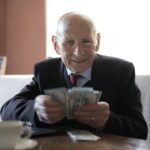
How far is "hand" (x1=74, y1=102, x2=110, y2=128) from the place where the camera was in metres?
1.28

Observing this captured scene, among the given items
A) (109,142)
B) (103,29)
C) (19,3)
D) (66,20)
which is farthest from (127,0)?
(109,142)

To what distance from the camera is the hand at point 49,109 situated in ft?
4.26

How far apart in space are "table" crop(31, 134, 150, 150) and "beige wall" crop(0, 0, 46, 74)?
2.68 m

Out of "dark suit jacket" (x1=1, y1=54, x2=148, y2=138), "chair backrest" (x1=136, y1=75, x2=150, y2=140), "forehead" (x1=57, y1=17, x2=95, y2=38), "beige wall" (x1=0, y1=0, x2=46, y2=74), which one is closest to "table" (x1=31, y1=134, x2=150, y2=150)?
"dark suit jacket" (x1=1, y1=54, x2=148, y2=138)

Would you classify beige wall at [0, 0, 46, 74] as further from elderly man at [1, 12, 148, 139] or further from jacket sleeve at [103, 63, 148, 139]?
jacket sleeve at [103, 63, 148, 139]

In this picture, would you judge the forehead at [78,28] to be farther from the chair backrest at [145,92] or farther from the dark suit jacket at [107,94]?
the chair backrest at [145,92]

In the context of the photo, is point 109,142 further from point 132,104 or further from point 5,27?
point 5,27

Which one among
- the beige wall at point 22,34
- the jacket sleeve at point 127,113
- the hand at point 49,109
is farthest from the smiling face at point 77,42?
the beige wall at point 22,34

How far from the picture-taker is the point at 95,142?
1.16 metres

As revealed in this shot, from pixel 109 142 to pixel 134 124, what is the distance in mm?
331

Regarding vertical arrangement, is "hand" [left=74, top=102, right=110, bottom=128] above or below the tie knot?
below

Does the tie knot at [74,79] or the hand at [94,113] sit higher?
the tie knot at [74,79]

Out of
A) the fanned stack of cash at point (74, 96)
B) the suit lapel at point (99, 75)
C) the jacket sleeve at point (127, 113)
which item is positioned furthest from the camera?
the suit lapel at point (99, 75)

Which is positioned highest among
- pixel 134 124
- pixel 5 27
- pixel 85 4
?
pixel 85 4
